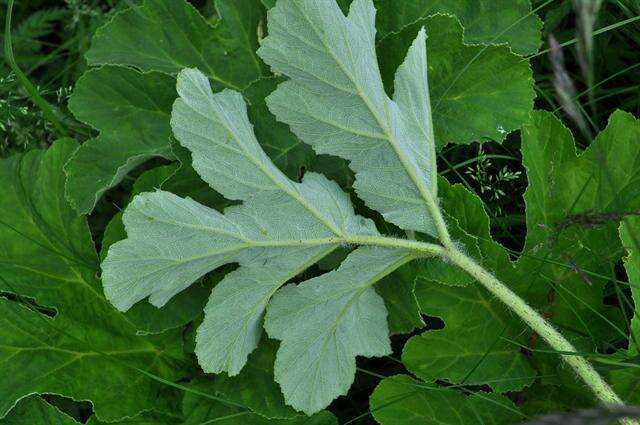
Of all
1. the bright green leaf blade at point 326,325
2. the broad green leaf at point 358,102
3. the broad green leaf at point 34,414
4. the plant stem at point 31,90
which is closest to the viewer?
the broad green leaf at point 358,102

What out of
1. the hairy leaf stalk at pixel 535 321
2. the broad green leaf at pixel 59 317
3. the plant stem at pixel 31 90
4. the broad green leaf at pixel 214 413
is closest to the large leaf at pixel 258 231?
the hairy leaf stalk at pixel 535 321

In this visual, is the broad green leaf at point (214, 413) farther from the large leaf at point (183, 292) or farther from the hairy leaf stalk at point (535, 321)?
the hairy leaf stalk at point (535, 321)

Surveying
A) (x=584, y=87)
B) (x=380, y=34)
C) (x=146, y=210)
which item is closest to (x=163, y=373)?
(x=146, y=210)

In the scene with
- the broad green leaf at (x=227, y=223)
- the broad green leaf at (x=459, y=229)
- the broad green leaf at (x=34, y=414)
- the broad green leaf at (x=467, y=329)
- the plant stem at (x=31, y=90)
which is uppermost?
the plant stem at (x=31, y=90)

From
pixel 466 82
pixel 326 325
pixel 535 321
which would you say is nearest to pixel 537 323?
pixel 535 321

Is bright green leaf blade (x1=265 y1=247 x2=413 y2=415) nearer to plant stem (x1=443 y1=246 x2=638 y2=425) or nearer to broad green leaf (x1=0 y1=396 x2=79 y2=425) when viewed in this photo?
plant stem (x1=443 y1=246 x2=638 y2=425)

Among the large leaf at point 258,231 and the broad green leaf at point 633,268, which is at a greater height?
the large leaf at point 258,231

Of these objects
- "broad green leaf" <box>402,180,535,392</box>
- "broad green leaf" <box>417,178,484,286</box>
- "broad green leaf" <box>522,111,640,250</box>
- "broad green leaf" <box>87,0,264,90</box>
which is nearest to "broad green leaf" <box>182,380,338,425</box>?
"broad green leaf" <box>402,180,535,392</box>
